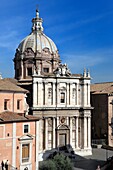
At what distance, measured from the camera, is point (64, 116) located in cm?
4525

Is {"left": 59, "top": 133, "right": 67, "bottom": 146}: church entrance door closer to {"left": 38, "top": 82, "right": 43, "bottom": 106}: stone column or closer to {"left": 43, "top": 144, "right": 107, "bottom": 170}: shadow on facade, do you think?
{"left": 43, "top": 144, "right": 107, "bottom": 170}: shadow on facade

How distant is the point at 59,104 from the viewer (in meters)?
45.2

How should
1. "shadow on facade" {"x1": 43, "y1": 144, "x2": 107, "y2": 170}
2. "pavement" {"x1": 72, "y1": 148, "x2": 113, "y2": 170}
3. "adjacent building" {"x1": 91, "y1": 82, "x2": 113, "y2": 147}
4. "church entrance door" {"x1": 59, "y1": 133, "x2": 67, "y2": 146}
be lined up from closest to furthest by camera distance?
"pavement" {"x1": 72, "y1": 148, "x2": 113, "y2": 170}, "shadow on facade" {"x1": 43, "y1": 144, "x2": 107, "y2": 170}, "church entrance door" {"x1": 59, "y1": 133, "x2": 67, "y2": 146}, "adjacent building" {"x1": 91, "y1": 82, "x2": 113, "y2": 147}

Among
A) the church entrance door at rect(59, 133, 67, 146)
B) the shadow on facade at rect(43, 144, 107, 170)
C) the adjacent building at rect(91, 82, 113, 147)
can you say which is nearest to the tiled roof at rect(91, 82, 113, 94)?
the adjacent building at rect(91, 82, 113, 147)

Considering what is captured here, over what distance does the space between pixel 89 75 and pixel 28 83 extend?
8567mm

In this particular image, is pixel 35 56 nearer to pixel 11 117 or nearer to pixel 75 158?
pixel 75 158

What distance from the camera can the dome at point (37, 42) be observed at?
50.9 metres

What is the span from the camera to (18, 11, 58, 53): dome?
50.9 m

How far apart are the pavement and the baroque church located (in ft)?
5.13

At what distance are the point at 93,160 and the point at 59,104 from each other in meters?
8.48

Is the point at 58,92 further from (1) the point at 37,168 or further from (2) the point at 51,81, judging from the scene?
(1) the point at 37,168

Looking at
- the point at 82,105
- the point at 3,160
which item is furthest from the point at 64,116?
the point at 3,160

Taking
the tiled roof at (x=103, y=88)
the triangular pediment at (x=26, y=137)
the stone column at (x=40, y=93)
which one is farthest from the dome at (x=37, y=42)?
the triangular pediment at (x=26, y=137)

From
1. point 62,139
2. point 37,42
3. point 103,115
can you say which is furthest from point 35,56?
point 103,115
